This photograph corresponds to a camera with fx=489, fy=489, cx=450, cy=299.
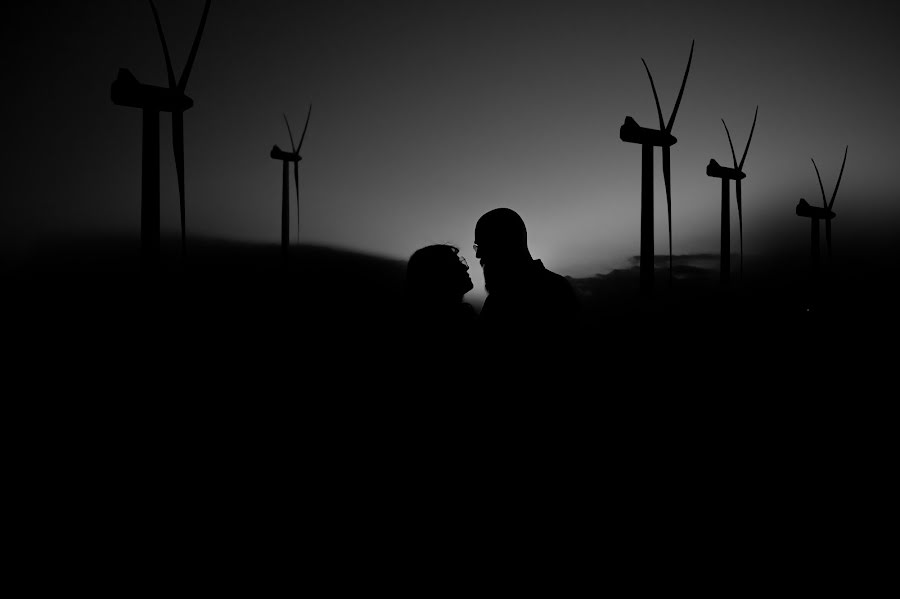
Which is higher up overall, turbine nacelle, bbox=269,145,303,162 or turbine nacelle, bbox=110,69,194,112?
turbine nacelle, bbox=269,145,303,162

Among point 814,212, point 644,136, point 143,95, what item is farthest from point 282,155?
point 814,212

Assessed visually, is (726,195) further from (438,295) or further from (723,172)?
(438,295)

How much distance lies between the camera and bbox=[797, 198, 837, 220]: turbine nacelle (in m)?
48.7

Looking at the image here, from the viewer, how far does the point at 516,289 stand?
4.36m

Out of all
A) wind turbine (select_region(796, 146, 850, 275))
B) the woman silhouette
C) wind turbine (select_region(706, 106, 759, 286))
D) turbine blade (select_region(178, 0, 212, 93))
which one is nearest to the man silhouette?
the woman silhouette

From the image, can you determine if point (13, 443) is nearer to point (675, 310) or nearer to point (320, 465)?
point (320, 465)

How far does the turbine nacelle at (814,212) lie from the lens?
48.7 m

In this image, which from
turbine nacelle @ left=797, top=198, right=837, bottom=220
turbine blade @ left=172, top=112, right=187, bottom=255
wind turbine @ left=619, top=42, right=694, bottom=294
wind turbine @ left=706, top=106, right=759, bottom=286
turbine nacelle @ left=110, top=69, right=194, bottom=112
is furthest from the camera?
turbine nacelle @ left=797, top=198, right=837, bottom=220

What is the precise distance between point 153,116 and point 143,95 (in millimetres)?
798

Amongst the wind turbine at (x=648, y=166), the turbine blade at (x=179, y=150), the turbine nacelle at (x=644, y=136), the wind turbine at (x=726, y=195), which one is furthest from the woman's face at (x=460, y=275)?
the wind turbine at (x=726, y=195)

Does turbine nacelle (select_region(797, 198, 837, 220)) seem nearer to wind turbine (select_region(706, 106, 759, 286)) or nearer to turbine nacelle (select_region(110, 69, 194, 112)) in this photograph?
wind turbine (select_region(706, 106, 759, 286))

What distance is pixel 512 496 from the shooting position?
13.7ft

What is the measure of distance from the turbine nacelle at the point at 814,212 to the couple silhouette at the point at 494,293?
56.6 meters

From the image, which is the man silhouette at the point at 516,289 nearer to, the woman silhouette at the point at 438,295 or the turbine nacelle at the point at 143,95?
the woman silhouette at the point at 438,295
